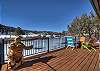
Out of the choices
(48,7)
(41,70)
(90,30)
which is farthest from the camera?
(48,7)

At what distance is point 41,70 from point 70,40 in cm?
704

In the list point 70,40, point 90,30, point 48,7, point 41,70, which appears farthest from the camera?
point 48,7

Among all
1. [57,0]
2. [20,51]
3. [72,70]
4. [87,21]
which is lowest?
[72,70]

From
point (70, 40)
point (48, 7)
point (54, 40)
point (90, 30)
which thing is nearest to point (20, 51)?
point (70, 40)

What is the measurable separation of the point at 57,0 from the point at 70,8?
17.7 m

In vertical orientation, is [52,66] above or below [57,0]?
below

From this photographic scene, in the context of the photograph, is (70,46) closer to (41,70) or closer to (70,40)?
(70,40)

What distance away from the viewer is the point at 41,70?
5.59m

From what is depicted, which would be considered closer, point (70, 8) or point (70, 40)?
point (70, 40)

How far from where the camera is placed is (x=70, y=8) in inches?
2032

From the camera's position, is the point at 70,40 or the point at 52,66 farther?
the point at 70,40

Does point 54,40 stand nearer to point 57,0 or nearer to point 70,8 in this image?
point 57,0

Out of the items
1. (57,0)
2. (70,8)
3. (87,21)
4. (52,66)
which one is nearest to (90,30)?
(87,21)

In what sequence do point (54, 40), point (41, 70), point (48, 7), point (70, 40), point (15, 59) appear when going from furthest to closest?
point (48, 7)
point (54, 40)
point (70, 40)
point (15, 59)
point (41, 70)
